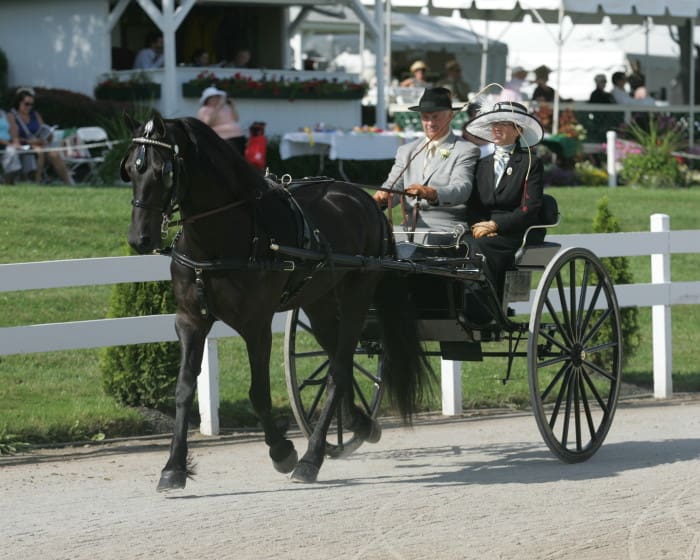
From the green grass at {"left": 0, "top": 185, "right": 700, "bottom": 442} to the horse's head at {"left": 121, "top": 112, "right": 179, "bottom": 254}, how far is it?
2739 millimetres

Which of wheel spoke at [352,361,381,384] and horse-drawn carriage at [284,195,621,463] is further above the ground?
horse-drawn carriage at [284,195,621,463]

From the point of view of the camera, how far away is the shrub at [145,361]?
33.0ft

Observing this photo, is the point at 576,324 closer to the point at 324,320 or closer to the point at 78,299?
the point at 324,320

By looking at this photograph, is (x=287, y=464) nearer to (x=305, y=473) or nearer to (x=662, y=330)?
(x=305, y=473)

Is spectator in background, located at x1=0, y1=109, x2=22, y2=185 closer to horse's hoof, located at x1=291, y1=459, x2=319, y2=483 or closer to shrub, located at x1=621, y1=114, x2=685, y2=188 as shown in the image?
shrub, located at x1=621, y1=114, x2=685, y2=188

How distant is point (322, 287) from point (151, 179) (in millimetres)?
1521

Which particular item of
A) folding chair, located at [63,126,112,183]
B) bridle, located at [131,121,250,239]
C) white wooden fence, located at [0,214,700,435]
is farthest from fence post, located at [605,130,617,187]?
bridle, located at [131,121,250,239]

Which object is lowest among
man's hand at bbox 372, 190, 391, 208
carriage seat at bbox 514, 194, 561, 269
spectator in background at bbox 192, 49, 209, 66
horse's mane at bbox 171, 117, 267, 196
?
carriage seat at bbox 514, 194, 561, 269

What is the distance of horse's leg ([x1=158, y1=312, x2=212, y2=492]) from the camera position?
7.33 m

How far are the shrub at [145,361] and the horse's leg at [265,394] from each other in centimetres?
224

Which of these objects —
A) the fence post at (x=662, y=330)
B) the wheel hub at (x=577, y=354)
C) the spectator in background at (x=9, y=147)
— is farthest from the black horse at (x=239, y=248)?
the spectator in background at (x=9, y=147)

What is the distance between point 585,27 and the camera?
42625 millimetres

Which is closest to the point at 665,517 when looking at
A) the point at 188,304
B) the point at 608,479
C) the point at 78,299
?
the point at 608,479

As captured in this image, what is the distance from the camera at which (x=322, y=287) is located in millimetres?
8117
